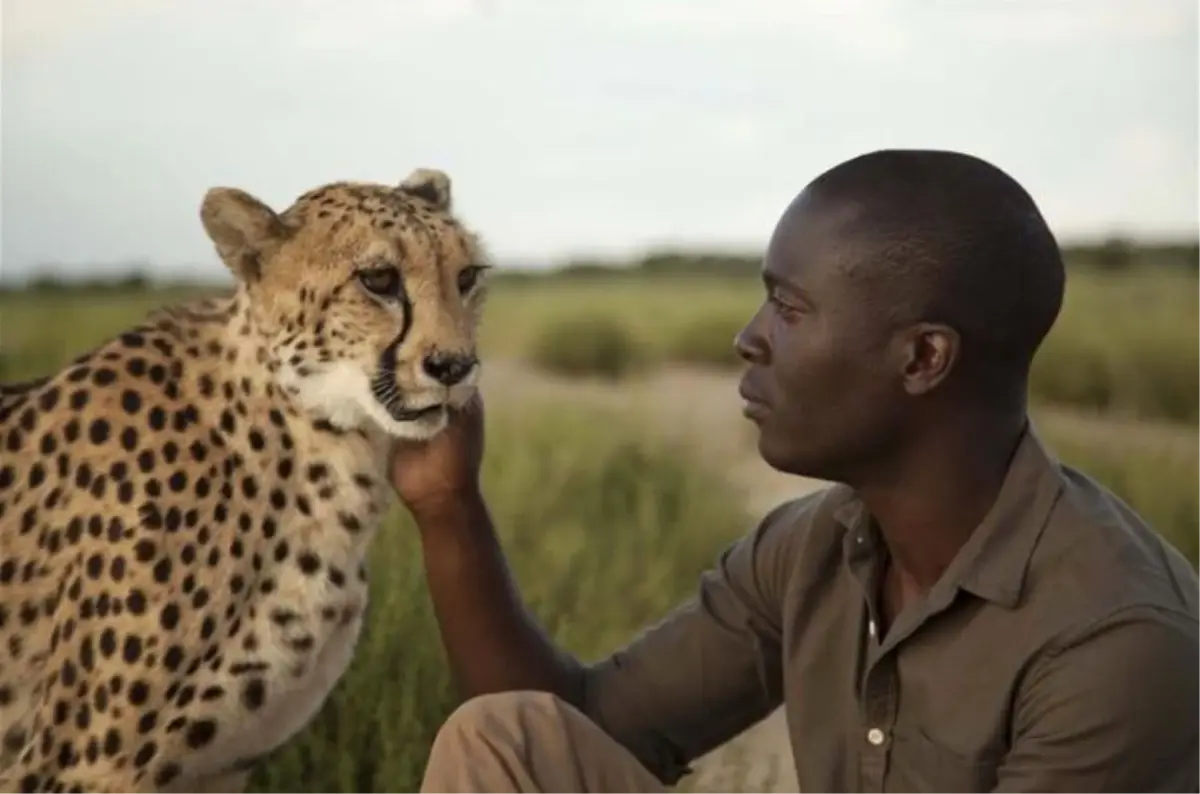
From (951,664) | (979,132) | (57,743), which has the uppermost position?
(979,132)

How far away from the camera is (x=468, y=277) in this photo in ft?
4.94

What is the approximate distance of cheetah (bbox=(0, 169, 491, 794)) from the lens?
1.41 metres

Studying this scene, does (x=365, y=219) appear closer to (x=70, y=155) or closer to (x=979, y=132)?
(x=70, y=155)

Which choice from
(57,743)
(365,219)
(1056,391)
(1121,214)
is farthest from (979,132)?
(57,743)

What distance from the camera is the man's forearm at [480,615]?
4.64 ft

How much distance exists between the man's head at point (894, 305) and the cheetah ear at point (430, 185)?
45 cm

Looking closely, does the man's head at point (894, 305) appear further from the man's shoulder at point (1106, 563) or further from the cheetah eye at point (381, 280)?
the cheetah eye at point (381, 280)

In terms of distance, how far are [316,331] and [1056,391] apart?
925 millimetres

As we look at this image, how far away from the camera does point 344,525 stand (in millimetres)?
1487

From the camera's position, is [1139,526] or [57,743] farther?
[57,743]

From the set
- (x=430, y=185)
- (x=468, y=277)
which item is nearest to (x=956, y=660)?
(x=468, y=277)

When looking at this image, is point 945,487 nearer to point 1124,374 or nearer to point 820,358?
point 820,358

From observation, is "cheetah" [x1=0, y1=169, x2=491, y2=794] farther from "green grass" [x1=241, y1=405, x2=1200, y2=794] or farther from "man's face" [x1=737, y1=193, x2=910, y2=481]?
"man's face" [x1=737, y1=193, x2=910, y2=481]

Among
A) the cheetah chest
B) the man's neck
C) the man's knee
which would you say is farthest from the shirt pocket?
the cheetah chest
